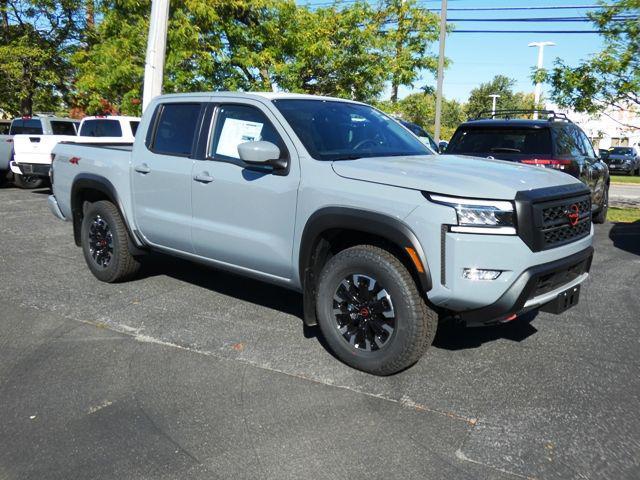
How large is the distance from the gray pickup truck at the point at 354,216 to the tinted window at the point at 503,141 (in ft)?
10.7

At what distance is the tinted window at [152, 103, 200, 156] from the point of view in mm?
5164

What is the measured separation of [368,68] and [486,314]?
38.7 feet

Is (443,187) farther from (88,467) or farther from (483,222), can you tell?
(88,467)

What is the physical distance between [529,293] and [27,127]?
14.8m

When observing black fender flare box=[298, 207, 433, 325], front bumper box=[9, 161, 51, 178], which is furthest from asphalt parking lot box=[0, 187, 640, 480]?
front bumper box=[9, 161, 51, 178]

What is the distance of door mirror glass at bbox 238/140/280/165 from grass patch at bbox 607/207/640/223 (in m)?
9.37

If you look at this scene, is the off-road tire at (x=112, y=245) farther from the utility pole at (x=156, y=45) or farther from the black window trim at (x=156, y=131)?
the utility pole at (x=156, y=45)

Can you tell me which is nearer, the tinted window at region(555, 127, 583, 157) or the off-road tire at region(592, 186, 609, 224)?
the tinted window at region(555, 127, 583, 157)

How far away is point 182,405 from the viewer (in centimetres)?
355

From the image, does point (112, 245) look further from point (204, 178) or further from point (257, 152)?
point (257, 152)

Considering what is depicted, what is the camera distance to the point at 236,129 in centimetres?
484

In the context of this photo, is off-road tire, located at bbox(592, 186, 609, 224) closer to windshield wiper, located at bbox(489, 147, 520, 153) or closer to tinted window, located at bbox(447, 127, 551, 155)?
tinted window, located at bbox(447, 127, 551, 155)

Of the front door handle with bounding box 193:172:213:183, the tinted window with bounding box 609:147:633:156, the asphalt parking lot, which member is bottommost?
the asphalt parking lot

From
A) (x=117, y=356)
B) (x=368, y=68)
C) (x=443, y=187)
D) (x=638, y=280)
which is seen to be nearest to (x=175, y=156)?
(x=117, y=356)
